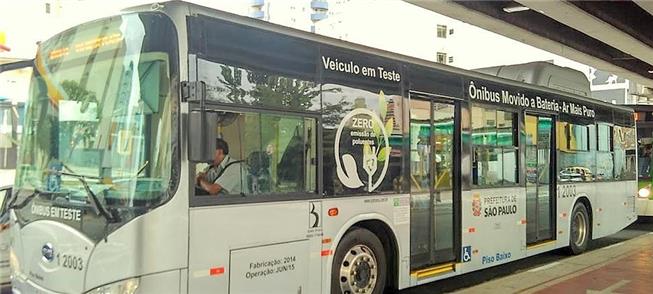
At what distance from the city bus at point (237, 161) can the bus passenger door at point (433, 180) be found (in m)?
0.02

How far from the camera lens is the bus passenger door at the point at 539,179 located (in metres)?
8.80

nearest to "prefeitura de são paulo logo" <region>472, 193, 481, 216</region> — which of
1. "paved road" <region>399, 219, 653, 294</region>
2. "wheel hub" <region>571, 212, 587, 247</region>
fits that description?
"paved road" <region>399, 219, 653, 294</region>

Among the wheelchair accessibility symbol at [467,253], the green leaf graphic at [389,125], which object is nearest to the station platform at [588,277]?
the wheelchair accessibility symbol at [467,253]

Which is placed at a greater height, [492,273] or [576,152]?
[576,152]

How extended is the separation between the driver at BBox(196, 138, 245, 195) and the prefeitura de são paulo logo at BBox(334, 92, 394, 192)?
1.21 m

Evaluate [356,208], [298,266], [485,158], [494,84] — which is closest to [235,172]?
[298,266]

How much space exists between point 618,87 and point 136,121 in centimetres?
4358

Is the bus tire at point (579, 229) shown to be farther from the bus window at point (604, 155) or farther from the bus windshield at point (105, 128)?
the bus windshield at point (105, 128)

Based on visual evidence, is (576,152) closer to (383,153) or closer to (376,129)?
(383,153)

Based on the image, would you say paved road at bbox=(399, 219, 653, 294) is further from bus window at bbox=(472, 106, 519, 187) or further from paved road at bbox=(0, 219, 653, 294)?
bus window at bbox=(472, 106, 519, 187)

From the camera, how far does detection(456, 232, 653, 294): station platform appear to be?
22.2ft

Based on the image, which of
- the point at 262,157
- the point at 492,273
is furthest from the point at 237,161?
the point at 492,273

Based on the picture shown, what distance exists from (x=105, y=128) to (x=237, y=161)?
104cm

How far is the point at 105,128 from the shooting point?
4.44m
